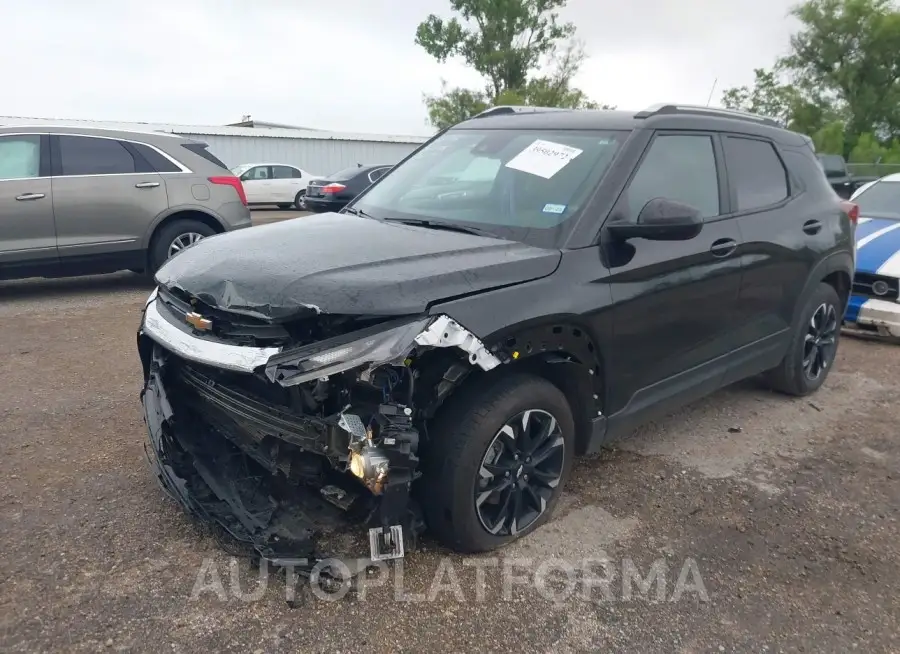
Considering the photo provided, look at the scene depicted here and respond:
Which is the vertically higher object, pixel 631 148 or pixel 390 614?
pixel 631 148

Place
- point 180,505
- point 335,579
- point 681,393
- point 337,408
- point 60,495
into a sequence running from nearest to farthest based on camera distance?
1. point 337,408
2. point 335,579
3. point 180,505
4. point 60,495
5. point 681,393

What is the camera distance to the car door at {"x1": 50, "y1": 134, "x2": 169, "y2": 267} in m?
7.23

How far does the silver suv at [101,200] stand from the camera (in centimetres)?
705

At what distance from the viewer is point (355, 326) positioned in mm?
2547

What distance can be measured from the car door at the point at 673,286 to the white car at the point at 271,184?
18.7 metres

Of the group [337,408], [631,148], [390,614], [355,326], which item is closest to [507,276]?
[355,326]

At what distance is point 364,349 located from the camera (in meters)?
2.42

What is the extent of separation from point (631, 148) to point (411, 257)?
1.30 m

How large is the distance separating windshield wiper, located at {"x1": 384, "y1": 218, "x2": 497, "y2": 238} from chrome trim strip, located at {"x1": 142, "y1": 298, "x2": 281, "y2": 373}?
3.71 ft

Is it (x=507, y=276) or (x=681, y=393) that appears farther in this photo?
(x=681, y=393)

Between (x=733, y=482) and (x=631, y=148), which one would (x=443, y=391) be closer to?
(x=631, y=148)

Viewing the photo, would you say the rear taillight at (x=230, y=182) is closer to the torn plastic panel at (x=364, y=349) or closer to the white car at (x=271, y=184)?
the torn plastic panel at (x=364, y=349)

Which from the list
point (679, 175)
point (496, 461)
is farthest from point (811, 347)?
point (496, 461)

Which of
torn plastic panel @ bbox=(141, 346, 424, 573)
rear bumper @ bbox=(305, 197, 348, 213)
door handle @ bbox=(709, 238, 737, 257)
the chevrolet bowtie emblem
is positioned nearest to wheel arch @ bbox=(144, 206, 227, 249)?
rear bumper @ bbox=(305, 197, 348, 213)
